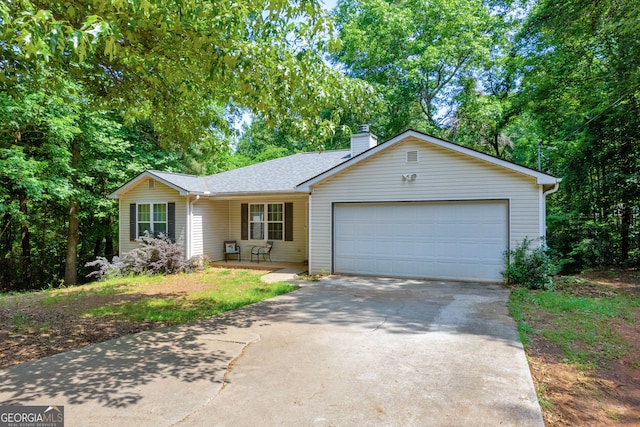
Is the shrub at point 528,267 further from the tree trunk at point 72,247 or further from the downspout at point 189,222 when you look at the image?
the tree trunk at point 72,247

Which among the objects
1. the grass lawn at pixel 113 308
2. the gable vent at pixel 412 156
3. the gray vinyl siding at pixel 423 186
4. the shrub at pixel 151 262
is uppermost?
the gable vent at pixel 412 156

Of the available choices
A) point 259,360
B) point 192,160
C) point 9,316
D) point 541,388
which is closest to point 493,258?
point 541,388

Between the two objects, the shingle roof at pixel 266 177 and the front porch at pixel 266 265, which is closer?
the front porch at pixel 266 265

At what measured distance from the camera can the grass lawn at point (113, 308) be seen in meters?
5.10

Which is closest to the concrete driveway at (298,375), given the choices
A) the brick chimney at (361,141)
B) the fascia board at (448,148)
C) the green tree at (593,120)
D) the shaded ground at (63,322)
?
the shaded ground at (63,322)

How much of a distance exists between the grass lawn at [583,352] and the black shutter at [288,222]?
7569 mm

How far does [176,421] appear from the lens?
9.66 feet

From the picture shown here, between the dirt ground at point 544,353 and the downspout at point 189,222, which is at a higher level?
the downspout at point 189,222

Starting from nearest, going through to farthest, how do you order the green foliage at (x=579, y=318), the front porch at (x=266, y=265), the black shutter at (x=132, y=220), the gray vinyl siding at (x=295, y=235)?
the green foliage at (x=579, y=318), the front porch at (x=266, y=265), the gray vinyl siding at (x=295, y=235), the black shutter at (x=132, y=220)

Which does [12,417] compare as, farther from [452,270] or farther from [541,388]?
[452,270]

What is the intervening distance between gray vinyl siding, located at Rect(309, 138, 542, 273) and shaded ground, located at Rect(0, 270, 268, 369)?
146 inches

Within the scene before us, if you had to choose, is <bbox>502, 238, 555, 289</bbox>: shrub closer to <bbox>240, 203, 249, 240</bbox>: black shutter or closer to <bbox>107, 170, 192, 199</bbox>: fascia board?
<bbox>240, 203, 249, 240</bbox>: black shutter

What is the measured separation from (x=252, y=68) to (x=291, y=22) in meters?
1.12

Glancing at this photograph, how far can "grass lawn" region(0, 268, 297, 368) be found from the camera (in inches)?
201
